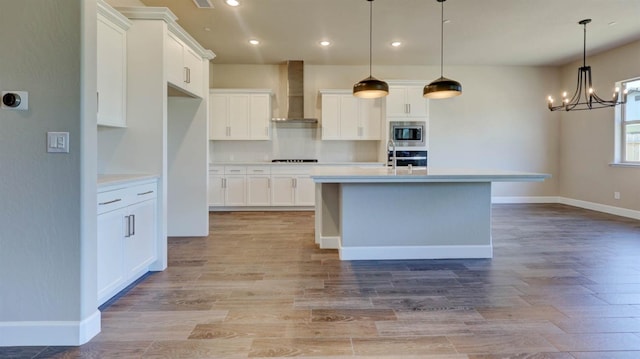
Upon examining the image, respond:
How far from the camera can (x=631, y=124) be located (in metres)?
5.90

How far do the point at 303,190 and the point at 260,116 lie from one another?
5.40ft

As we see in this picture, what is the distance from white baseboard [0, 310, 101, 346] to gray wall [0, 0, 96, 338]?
34mm

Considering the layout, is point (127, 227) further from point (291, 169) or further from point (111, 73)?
point (291, 169)

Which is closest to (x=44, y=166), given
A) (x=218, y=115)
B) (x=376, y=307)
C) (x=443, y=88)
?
(x=376, y=307)

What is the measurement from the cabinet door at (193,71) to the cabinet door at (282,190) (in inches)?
98.7

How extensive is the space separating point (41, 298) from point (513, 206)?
746cm

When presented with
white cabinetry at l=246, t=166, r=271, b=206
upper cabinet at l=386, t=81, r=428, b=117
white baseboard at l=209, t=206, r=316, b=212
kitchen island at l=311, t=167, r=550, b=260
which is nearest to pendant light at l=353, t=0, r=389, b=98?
kitchen island at l=311, t=167, r=550, b=260

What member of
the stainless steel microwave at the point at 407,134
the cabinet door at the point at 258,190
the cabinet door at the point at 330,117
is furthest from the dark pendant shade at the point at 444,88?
the cabinet door at the point at 258,190

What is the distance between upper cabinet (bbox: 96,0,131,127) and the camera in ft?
9.39

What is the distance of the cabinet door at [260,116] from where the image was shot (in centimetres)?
680

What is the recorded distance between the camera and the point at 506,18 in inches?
190

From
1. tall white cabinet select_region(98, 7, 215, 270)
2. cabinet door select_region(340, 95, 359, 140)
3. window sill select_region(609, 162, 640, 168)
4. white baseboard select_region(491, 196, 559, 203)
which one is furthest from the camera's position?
white baseboard select_region(491, 196, 559, 203)

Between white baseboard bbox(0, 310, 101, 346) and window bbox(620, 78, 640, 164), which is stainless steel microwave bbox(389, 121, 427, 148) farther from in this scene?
white baseboard bbox(0, 310, 101, 346)

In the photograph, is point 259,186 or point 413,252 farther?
point 259,186
